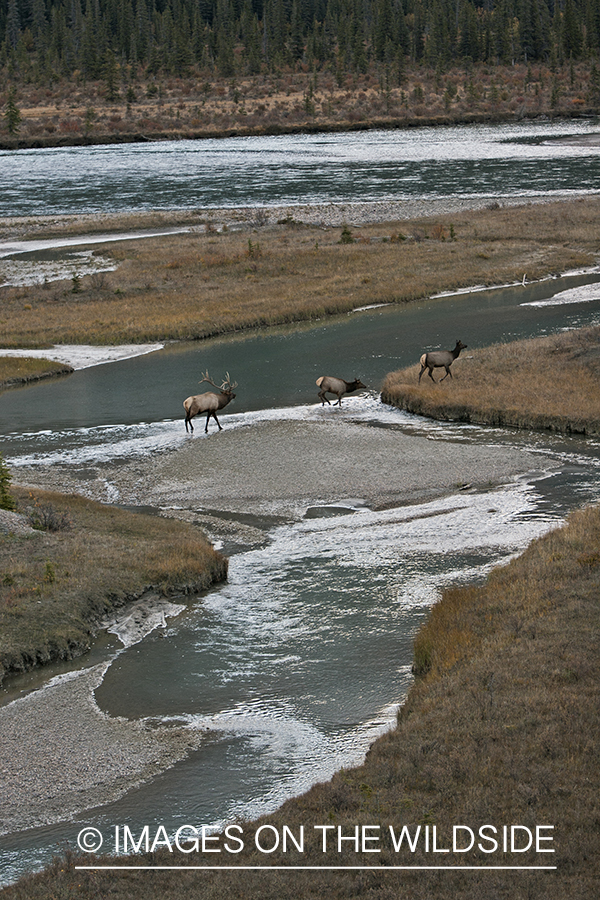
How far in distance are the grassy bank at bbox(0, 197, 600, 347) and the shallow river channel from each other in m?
5.90

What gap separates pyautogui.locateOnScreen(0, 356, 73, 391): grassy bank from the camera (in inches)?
1539

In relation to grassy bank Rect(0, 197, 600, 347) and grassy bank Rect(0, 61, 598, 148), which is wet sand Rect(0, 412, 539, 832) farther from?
grassy bank Rect(0, 61, 598, 148)

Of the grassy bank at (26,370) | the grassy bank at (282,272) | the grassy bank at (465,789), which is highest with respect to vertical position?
the grassy bank at (282,272)

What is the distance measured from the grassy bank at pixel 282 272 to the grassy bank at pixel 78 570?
22.8 metres

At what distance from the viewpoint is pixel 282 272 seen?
54656mm

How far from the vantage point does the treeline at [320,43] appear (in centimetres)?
16538

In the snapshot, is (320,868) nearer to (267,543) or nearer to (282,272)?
(267,543)

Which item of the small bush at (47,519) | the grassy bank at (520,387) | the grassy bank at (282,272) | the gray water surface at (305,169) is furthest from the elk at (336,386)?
the gray water surface at (305,169)

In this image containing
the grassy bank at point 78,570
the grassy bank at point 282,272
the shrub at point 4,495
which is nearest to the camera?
the grassy bank at point 78,570

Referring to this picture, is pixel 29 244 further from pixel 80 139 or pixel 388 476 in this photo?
pixel 80 139

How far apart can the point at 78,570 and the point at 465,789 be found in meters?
10.3

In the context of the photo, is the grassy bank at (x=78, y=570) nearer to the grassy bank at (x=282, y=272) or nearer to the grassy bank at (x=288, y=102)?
the grassy bank at (x=282, y=272)

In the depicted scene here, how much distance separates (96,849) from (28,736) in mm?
3366

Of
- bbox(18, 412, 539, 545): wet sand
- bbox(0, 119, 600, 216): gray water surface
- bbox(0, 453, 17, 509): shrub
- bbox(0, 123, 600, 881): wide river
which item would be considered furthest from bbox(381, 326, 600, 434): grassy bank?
bbox(0, 119, 600, 216): gray water surface
